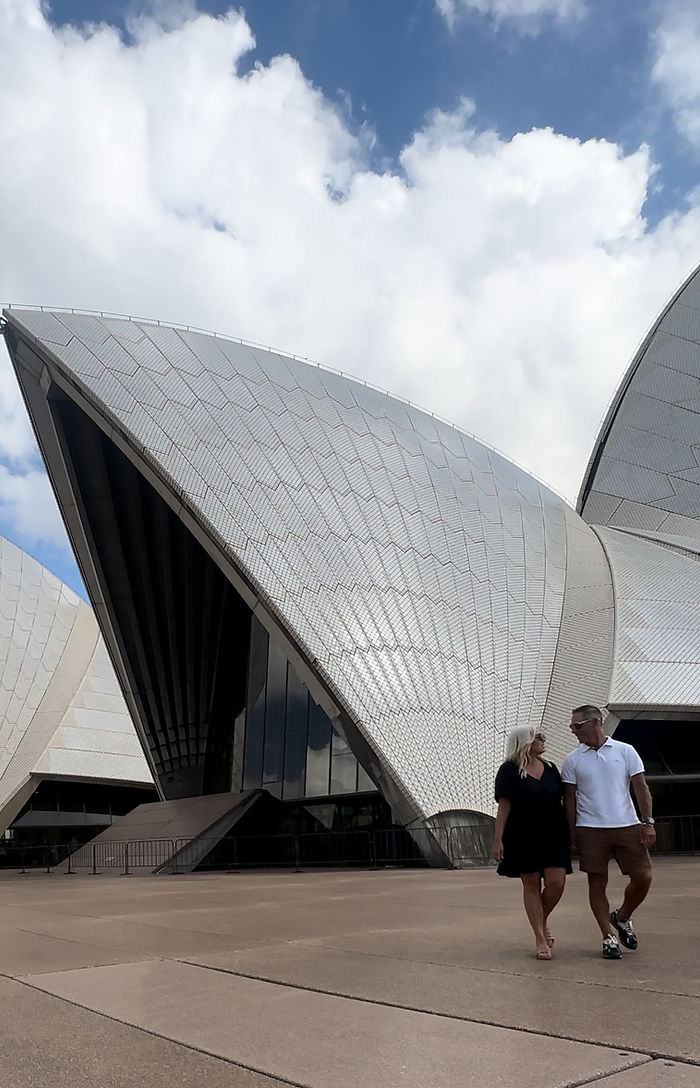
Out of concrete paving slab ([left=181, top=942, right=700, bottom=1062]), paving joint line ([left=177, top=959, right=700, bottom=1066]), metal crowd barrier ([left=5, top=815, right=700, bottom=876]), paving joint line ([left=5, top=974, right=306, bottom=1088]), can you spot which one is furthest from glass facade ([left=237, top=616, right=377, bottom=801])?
paving joint line ([left=5, top=974, right=306, bottom=1088])

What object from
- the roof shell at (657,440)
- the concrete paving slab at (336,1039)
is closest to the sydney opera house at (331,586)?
the roof shell at (657,440)

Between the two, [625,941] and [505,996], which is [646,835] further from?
[505,996]

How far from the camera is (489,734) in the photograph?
17.8 metres

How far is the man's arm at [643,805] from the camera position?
17.3 ft

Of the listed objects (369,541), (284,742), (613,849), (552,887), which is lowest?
(552,887)

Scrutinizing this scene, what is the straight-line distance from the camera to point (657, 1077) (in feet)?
8.86

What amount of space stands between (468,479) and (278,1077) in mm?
21087

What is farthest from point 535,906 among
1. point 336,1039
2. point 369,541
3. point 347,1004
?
point 369,541

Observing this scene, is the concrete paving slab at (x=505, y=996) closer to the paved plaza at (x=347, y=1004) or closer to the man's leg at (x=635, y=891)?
the paved plaza at (x=347, y=1004)

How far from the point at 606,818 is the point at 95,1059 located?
10.8ft

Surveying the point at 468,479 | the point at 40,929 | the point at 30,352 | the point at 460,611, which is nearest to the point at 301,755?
the point at 460,611

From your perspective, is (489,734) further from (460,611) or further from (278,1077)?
(278,1077)

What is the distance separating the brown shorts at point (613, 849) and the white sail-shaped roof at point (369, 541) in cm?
1093

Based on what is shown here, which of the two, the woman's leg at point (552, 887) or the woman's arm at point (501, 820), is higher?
the woman's arm at point (501, 820)
